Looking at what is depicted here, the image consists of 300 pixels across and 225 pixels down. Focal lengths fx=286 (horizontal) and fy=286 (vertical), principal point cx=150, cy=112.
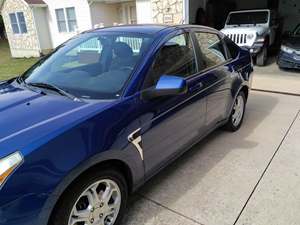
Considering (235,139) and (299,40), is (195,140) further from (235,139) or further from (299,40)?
(299,40)

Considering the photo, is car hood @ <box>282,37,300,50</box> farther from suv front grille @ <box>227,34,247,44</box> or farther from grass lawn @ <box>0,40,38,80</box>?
grass lawn @ <box>0,40,38,80</box>

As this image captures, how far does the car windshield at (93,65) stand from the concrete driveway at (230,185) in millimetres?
1229

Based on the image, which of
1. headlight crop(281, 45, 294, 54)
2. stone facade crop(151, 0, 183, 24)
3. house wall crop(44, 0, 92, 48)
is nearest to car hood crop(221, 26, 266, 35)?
headlight crop(281, 45, 294, 54)

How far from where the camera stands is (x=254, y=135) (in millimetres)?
4312

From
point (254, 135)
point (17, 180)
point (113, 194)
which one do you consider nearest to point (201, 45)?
point (254, 135)

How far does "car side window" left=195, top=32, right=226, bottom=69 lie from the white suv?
6264 mm

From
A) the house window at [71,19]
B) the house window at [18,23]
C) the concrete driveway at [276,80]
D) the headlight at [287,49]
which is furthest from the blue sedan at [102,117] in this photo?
the house window at [18,23]

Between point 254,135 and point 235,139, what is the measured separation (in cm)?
36

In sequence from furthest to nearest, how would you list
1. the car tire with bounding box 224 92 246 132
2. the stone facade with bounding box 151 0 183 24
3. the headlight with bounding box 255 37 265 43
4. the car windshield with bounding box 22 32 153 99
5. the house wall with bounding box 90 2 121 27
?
the house wall with bounding box 90 2 121 27 → the stone facade with bounding box 151 0 183 24 → the headlight with bounding box 255 37 265 43 → the car tire with bounding box 224 92 246 132 → the car windshield with bounding box 22 32 153 99

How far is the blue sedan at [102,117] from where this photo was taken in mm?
1720

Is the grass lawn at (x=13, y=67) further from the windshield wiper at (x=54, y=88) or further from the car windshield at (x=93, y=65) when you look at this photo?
the windshield wiper at (x=54, y=88)

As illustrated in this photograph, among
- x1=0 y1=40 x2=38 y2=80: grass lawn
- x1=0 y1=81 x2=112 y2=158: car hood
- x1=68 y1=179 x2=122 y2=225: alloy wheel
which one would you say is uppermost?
x1=0 y1=81 x2=112 y2=158: car hood

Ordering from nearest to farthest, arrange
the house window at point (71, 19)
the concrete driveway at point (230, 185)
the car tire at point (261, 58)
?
the concrete driveway at point (230, 185) → the car tire at point (261, 58) → the house window at point (71, 19)

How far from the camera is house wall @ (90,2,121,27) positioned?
14836 mm
